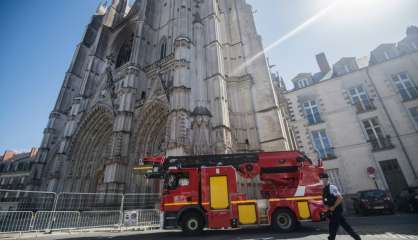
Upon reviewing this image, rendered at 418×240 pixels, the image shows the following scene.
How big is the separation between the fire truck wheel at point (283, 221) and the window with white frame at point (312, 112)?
13305 mm

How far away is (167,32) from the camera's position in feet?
63.3

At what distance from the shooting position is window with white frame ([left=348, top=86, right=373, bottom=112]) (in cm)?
1547

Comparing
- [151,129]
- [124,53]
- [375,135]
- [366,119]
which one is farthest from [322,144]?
[124,53]

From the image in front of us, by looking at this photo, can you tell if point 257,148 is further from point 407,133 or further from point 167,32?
point 167,32

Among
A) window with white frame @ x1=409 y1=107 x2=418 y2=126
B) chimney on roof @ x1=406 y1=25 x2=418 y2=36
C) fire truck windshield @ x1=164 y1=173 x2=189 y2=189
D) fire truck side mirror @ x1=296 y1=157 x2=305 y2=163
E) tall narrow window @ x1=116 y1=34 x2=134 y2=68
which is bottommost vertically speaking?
fire truck windshield @ x1=164 y1=173 x2=189 y2=189

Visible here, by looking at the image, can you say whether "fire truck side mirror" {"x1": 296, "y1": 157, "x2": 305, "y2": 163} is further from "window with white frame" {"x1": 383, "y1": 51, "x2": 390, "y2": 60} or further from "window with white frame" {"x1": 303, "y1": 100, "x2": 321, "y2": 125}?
"window with white frame" {"x1": 383, "y1": 51, "x2": 390, "y2": 60}

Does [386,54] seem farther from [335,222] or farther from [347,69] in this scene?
[335,222]

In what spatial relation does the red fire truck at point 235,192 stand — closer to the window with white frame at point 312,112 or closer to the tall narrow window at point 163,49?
the window with white frame at point 312,112

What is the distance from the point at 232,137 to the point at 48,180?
15.9 metres

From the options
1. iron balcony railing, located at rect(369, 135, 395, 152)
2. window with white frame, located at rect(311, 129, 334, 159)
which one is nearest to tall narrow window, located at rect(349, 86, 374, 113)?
iron balcony railing, located at rect(369, 135, 395, 152)

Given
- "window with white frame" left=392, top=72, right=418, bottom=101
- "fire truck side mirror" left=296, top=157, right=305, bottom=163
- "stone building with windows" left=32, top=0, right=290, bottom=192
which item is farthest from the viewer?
"window with white frame" left=392, top=72, right=418, bottom=101

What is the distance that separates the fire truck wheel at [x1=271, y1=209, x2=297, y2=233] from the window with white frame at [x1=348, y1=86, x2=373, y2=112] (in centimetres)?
1431

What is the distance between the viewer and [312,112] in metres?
17.4

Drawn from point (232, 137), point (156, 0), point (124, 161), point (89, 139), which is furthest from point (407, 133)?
point (156, 0)
